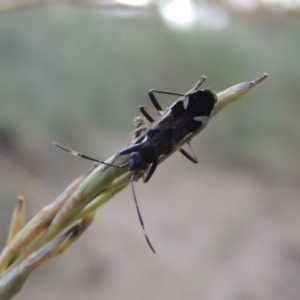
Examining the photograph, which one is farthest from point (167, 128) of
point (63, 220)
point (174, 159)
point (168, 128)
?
point (174, 159)

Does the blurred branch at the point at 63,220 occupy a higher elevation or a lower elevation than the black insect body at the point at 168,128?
higher

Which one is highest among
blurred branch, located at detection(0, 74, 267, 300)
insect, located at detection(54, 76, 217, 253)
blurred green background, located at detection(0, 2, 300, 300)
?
blurred branch, located at detection(0, 74, 267, 300)

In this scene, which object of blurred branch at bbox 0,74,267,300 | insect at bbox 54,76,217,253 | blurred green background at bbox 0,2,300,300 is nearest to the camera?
blurred branch at bbox 0,74,267,300

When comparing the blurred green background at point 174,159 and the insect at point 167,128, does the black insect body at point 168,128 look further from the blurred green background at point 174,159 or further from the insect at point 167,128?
the blurred green background at point 174,159

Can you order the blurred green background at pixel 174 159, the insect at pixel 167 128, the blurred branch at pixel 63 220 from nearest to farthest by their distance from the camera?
1. the blurred branch at pixel 63 220
2. the insect at pixel 167 128
3. the blurred green background at pixel 174 159

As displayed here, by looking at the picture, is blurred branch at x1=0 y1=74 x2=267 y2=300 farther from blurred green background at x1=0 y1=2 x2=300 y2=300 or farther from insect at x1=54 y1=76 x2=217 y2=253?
blurred green background at x1=0 y1=2 x2=300 y2=300

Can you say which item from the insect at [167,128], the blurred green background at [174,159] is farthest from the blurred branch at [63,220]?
the blurred green background at [174,159]

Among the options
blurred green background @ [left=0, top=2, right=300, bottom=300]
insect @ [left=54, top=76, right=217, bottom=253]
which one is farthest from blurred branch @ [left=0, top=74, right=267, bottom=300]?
blurred green background @ [left=0, top=2, right=300, bottom=300]
